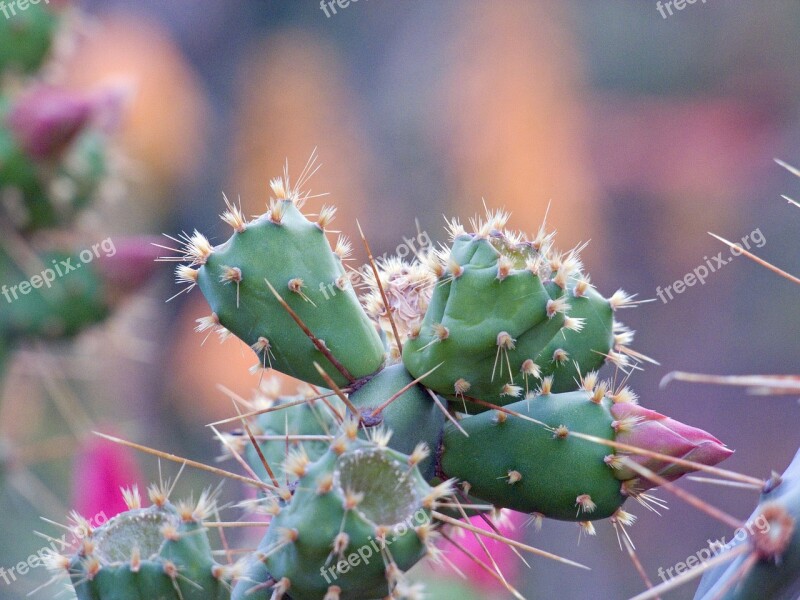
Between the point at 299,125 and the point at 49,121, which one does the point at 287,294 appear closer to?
the point at 49,121

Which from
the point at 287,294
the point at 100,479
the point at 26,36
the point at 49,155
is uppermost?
the point at 26,36

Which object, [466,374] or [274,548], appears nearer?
[274,548]

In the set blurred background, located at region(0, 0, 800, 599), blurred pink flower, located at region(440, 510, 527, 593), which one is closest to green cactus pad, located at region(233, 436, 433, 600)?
blurred pink flower, located at region(440, 510, 527, 593)

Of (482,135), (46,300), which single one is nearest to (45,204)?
(46,300)

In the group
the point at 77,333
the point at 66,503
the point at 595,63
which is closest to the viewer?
the point at 77,333

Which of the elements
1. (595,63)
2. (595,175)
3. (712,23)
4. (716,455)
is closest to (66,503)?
(716,455)

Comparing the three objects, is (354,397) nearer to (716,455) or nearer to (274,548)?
(274,548)
